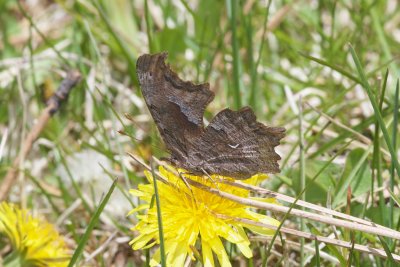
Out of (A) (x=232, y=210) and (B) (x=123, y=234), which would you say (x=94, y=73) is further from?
(A) (x=232, y=210)

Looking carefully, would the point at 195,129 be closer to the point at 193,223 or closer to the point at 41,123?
the point at 193,223

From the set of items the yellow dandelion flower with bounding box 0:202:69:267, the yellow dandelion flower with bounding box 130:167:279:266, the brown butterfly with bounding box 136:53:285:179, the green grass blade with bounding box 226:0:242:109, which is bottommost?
the yellow dandelion flower with bounding box 0:202:69:267

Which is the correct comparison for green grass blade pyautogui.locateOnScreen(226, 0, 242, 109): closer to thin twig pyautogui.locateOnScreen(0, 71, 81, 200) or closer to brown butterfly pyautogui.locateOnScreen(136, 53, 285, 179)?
thin twig pyautogui.locateOnScreen(0, 71, 81, 200)

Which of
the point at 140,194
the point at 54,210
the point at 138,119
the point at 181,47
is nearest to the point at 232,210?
the point at 140,194

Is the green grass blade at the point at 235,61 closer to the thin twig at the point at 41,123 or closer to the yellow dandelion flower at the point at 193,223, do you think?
the thin twig at the point at 41,123

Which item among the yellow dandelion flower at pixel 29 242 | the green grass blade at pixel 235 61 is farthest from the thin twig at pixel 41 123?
the green grass blade at pixel 235 61

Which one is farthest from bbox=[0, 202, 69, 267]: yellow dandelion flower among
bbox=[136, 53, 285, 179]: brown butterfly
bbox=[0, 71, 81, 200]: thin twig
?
bbox=[136, 53, 285, 179]: brown butterfly
